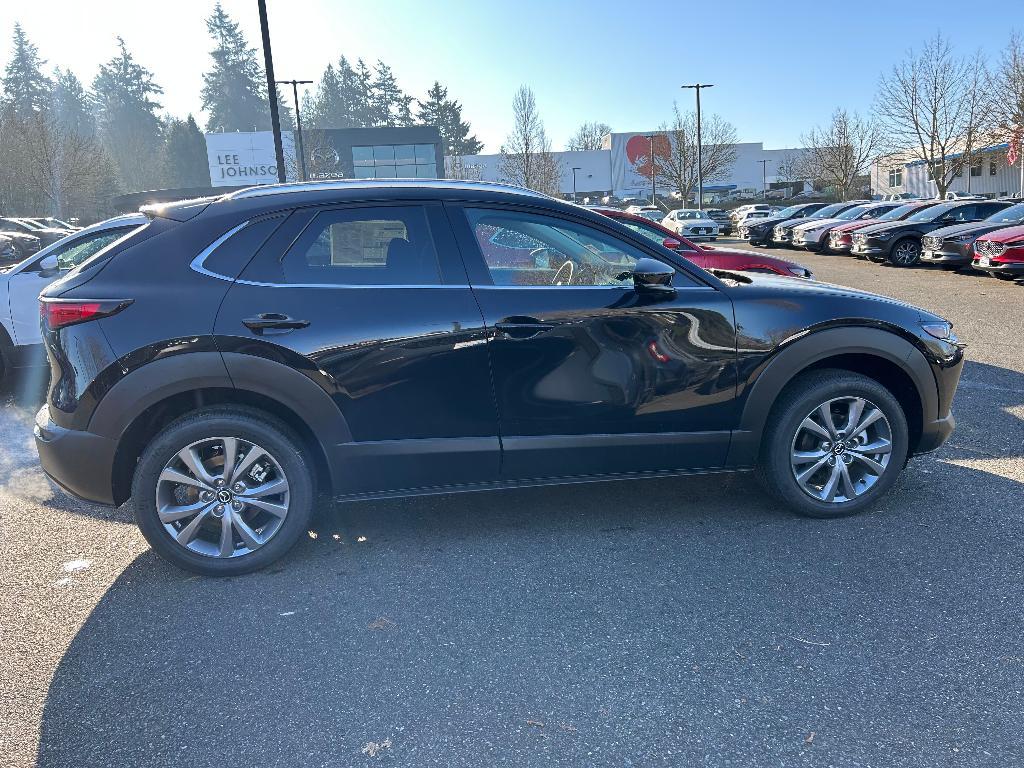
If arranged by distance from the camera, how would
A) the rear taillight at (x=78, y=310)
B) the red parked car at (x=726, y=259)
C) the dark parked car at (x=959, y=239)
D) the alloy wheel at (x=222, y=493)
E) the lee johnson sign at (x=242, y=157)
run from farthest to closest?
1. the lee johnson sign at (x=242, y=157)
2. the dark parked car at (x=959, y=239)
3. the red parked car at (x=726, y=259)
4. the alloy wheel at (x=222, y=493)
5. the rear taillight at (x=78, y=310)

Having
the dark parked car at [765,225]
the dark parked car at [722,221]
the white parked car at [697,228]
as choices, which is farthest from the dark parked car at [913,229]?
the dark parked car at [722,221]

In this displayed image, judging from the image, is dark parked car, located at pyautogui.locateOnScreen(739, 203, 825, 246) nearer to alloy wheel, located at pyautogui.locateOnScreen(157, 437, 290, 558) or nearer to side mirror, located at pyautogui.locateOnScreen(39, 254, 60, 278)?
side mirror, located at pyautogui.locateOnScreen(39, 254, 60, 278)

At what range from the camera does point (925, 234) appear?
1878 centimetres

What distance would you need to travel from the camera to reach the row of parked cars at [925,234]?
14.1m

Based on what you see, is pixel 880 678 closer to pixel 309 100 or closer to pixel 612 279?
pixel 612 279

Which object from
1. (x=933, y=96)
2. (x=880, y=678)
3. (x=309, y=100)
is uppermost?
(x=309, y=100)

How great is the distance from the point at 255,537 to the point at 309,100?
316 ft

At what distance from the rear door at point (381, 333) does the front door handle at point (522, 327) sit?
117 millimetres

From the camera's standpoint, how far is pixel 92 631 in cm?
314

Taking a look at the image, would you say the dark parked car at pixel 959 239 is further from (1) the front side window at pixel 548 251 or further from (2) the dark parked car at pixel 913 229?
(1) the front side window at pixel 548 251

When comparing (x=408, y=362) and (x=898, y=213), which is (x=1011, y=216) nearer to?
(x=898, y=213)

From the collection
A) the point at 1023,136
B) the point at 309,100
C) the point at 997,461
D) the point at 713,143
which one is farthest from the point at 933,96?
the point at 309,100

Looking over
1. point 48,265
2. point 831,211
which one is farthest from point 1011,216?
point 48,265

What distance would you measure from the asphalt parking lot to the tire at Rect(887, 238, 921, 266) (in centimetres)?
1706
